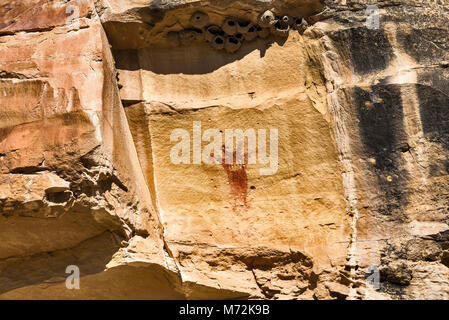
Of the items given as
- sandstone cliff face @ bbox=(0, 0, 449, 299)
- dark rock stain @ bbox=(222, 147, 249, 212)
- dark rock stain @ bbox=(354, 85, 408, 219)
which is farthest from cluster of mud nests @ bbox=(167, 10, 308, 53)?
dark rock stain @ bbox=(222, 147, 249, 212)

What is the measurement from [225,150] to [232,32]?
47.8 inches

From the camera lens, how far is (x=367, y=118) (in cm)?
744

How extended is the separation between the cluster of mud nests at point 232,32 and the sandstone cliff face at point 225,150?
15 mm

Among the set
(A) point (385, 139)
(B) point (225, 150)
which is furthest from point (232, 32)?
(A) point (385, 139)

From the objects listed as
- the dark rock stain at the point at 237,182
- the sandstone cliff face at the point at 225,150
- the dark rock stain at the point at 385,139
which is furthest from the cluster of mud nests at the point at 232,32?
the dark rock stain at the point at 237,182

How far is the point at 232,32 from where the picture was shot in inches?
307

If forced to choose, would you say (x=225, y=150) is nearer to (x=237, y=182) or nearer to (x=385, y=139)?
(x=237, y=182)

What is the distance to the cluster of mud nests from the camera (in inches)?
306

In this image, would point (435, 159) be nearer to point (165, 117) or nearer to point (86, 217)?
point (165, 117)

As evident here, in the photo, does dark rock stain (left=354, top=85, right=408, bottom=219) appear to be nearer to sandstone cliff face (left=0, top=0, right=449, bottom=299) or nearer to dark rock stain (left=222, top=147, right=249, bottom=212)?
sandstone cliff face (left=0, top=0, right=449, bottom=299)

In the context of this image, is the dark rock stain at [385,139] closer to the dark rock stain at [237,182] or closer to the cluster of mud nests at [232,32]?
the cluster of mud nests at [232,32]

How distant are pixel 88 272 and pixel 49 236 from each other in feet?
1.56

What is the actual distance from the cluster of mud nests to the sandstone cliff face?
0.01 metres

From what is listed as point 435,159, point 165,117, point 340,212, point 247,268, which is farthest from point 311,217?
point 165,117
